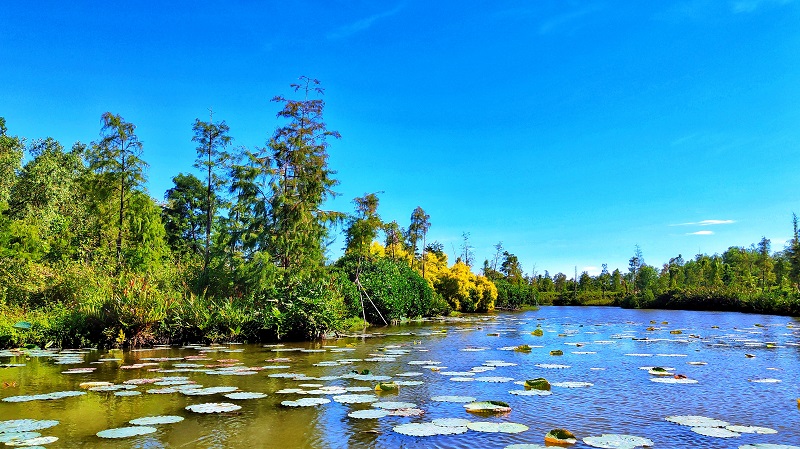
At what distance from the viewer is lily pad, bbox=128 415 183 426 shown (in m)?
3.85

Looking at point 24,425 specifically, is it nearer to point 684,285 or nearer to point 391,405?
point 391,405

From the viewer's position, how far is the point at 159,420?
393cm

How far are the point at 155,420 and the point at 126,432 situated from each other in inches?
12.7

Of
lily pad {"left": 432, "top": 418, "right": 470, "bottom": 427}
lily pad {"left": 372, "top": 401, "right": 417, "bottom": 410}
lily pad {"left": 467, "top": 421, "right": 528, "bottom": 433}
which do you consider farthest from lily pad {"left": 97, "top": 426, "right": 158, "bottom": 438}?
lily pad {"left": 467, "top": 421, "right": 528, "bottom": 433}

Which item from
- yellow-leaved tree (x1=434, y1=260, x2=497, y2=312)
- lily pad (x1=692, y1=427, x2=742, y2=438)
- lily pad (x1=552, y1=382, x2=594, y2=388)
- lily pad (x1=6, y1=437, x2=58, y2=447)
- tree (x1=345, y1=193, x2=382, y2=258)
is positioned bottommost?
lily pad (x1=552, y1=382, x2=594, y2=388)

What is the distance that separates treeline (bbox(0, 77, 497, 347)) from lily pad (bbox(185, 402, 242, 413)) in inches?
217

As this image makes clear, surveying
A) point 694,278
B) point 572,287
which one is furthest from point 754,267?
point 572,287

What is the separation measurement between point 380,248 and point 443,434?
2106 cm

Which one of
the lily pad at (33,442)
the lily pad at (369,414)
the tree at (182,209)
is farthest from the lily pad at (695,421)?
the tree at (182,209)

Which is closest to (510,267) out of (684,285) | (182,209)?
(684,285)

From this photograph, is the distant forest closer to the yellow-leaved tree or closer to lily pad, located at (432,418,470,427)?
the yellow-leaved tree

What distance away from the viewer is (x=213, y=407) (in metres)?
4.36

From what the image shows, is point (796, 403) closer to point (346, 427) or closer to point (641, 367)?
point (641, 367)

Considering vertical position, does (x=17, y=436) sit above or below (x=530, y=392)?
above
